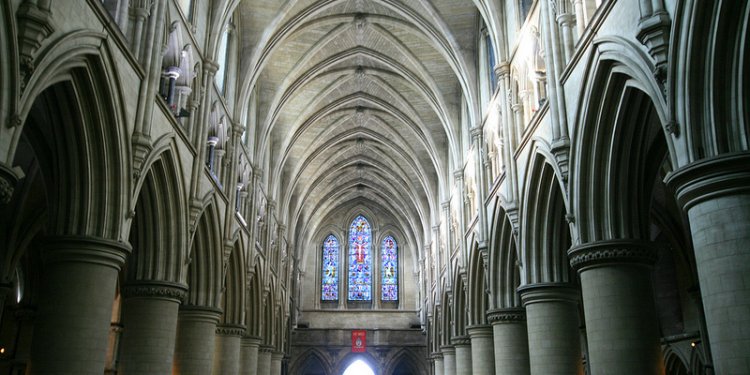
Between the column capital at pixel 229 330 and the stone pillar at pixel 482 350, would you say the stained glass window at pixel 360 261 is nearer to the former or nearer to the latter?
the stone pillar at pixel 482 350

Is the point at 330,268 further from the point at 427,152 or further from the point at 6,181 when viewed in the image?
the point at 6,181

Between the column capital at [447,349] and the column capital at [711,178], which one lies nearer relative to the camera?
the column capital at [711,178]

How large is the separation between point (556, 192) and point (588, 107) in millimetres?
4006

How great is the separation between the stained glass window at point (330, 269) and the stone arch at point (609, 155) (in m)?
36.2

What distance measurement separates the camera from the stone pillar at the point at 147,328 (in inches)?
623

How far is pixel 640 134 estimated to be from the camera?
41.3 ft

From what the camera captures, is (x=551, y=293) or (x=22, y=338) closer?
(x=551, y=293)

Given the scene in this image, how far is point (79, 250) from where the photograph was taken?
12391 millimetres

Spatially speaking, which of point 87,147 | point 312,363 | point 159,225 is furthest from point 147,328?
point 312,363

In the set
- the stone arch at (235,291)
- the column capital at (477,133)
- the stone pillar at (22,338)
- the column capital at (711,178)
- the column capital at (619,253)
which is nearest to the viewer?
the column capital at (711,178)

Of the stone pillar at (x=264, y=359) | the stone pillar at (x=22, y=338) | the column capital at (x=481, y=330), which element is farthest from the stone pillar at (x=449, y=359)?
the stone pillar at (x=22, y=338)

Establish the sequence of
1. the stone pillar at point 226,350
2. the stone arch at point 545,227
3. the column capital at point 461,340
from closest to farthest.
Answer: the stone arch at point 545,227
the stone pillar at point 226,350
the column capital at point 461,340

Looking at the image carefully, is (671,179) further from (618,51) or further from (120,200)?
(120,200)

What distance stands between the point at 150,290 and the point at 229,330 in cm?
829
